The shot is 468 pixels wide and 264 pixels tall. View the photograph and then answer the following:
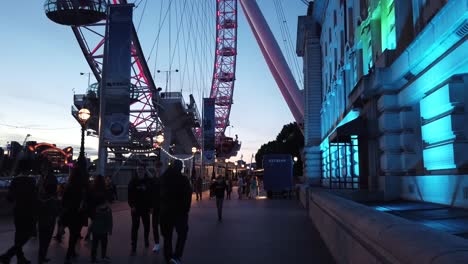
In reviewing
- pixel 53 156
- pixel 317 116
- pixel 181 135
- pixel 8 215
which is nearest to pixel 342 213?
pixel 8 215

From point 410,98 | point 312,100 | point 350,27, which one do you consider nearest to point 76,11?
point 312,100

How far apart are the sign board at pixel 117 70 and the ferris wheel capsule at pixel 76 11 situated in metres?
15.3

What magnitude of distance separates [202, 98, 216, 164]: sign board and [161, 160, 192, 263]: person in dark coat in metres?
38.1

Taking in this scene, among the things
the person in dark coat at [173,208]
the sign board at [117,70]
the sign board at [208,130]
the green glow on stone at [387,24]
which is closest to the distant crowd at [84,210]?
the person in dark coat at [173,208]

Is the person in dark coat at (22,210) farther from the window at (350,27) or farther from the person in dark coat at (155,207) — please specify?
the window at (350,27)

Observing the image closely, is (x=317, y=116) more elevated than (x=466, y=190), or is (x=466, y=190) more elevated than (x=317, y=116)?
(x=317, y=116)

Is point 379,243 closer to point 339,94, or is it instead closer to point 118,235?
point 118,235

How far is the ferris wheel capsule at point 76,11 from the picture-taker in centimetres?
3825

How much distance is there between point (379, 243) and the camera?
4.31 metres

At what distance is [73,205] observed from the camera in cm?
877

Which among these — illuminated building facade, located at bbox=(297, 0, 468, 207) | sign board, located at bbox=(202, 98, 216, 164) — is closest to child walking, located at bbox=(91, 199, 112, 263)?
illuminated building facade, located at bbox=(297, 0, 468, 207)

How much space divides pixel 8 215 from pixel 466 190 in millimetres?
15108

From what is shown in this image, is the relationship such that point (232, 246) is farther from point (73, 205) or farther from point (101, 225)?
point (73, 205)

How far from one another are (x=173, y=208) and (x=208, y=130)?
38530mm
